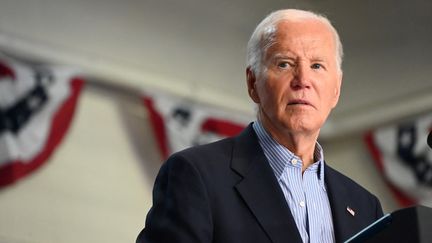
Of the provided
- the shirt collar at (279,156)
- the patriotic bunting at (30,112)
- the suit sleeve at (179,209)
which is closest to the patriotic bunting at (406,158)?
the patriotic bunting at (30,112)

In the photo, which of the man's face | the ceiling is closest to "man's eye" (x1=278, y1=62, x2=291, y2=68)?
the man's face

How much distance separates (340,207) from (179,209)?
0.46 metres

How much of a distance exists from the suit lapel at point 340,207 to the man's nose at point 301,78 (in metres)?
0.24

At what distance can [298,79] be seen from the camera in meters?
1.98

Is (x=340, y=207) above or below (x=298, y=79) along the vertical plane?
below

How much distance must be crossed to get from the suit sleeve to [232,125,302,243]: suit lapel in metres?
0.12

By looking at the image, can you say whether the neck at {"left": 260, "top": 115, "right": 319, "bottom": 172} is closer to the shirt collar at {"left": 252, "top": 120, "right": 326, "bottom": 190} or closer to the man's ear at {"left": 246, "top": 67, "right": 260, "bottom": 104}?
the shirt collar at {"left": 252, "top": 120, "right": 326, "bottom": 190}

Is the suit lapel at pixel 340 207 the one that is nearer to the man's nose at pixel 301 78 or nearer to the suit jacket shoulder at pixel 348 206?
the suit jacket shoulder at pixel 348 206

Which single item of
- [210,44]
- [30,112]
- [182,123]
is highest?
[210,44]

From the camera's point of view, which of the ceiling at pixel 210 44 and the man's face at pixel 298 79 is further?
the ceiling at pixel 210 44

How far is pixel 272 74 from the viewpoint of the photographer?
6.62 ft

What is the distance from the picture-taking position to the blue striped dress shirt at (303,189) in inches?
71.5

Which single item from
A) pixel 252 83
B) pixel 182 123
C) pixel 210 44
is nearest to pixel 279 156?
pixel 252 83

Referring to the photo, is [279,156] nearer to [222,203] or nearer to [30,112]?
[222,203]
